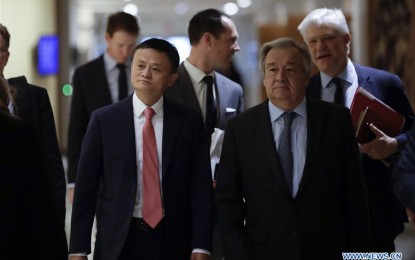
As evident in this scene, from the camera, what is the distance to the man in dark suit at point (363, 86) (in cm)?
443

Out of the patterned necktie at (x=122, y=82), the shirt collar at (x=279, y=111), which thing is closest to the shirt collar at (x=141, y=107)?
the shirt collar at (x=279, y=111)

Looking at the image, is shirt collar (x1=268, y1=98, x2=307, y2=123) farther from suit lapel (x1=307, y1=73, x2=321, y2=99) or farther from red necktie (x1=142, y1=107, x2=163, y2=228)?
suit lapel (x1=307, y1=73, x2=321, y2=99)

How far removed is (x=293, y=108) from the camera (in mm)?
3760

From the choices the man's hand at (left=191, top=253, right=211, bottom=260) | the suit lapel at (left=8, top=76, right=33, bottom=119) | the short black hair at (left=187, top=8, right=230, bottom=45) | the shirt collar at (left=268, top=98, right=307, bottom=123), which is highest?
the short black hair at (left=187, top=8, right=230, bottom=45)

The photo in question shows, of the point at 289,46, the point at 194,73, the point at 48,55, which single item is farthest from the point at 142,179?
the point at 48,55

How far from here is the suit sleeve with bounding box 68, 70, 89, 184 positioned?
17.3 feet

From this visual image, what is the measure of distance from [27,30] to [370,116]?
6385mm

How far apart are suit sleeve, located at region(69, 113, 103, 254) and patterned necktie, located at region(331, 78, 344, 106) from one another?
146cm

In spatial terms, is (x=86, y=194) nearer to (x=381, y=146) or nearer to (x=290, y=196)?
(x=290, y=196)

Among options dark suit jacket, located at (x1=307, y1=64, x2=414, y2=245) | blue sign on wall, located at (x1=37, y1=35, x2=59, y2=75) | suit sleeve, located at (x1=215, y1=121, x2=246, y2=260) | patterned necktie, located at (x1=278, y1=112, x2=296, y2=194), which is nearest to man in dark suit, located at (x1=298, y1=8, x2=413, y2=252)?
dark suit jacket, located at (x1=307, y1=64, x2=414, y2=245)

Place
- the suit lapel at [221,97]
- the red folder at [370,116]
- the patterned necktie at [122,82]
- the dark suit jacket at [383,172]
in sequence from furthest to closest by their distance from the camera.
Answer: the patterned necktie at [122,82] < the suit lapel at [221,97] < the dark suit jacket at [383,172] < the red folder at [370,116]

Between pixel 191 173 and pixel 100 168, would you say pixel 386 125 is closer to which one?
pixel 191 173

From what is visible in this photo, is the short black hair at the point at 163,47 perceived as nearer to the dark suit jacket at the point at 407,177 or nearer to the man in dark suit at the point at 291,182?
the man in dark suit at the point at 291,182

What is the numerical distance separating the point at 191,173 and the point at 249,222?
36 centimetres
